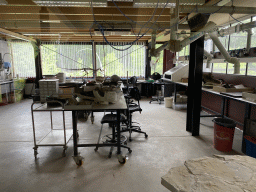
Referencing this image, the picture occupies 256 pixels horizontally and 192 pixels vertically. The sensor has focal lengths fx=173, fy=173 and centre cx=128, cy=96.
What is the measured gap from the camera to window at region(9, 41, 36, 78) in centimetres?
753

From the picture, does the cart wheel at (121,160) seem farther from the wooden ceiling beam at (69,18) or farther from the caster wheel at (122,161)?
the wooden ceiling beam at (69,18)

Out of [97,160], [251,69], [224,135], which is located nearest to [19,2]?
[97,160]

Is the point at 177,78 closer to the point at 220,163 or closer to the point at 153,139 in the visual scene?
the point at 153,139

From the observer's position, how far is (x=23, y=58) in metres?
7.69

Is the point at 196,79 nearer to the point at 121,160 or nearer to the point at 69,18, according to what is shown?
the point at 121,160

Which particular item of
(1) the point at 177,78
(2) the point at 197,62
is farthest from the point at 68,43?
(2) the point at 197,62

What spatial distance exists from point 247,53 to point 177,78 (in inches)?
94.9

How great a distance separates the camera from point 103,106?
8.31ft

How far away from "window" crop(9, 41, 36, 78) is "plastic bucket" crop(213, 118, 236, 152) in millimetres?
7904

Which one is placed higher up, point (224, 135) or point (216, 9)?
point (216, 9)

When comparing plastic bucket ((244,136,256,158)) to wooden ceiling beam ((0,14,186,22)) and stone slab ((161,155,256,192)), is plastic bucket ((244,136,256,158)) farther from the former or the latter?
wooden ceiling beam ((0,14,186,22))

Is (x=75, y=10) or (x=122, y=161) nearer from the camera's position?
(x=122, y=161)

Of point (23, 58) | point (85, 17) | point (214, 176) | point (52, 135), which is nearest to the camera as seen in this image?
point (214, 176)

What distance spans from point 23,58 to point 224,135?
27.0 feet
